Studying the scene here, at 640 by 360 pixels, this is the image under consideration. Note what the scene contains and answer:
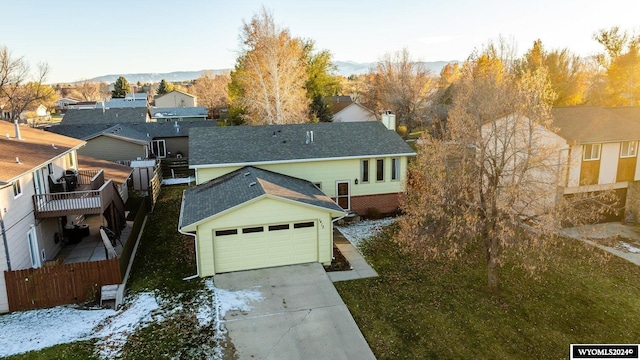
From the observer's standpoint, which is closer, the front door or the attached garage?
the attached garage

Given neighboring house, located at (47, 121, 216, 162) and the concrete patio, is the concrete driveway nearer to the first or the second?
the concrete patio

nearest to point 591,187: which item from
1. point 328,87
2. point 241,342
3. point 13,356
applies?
point 241,342

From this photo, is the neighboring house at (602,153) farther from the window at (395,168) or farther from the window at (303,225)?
the window at (303,225)

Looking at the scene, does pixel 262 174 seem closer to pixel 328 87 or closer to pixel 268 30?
pixel 268 30

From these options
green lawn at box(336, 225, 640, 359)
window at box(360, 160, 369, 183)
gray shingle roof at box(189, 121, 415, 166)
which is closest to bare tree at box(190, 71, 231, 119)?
gray shingle roof at box(189, 121, 415, 166)

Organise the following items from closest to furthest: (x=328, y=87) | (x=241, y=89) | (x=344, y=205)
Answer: (x=344, y=205), (x=241, y=89), (x=328, y=87)

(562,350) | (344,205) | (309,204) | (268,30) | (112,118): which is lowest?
(562,350)

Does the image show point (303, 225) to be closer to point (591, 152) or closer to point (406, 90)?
point (591, 152)
